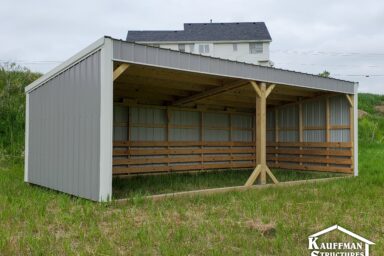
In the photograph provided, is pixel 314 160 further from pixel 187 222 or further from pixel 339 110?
pixel 187 222

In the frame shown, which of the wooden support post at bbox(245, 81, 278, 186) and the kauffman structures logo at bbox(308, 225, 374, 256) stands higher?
the wooden support post at bbox(245, 81, 278, 186)

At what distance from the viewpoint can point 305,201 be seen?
5.77 meters

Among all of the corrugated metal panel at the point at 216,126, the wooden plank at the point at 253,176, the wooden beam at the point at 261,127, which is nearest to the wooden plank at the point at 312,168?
the corrugated metal panel at the point at 216,126

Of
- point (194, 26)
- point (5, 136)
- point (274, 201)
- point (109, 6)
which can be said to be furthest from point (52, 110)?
point (194, 26)

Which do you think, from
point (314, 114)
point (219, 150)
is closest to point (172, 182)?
point (219, 150)

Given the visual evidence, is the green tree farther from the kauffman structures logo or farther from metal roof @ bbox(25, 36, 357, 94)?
the kauffman structures logo

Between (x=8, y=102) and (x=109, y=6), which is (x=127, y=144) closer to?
(x=8, y=102)

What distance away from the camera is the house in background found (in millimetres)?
31875

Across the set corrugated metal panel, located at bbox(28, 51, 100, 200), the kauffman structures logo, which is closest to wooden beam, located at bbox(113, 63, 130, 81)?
corrugated metal panel, located at bbox(28, 51, 100, 200)

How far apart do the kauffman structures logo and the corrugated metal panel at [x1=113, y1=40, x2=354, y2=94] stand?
3532mm

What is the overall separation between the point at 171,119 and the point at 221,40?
23633mm

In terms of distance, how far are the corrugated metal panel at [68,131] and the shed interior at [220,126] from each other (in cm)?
146

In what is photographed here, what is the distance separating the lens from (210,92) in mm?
8820

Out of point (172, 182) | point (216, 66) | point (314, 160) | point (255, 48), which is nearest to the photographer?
point (216, 66)
